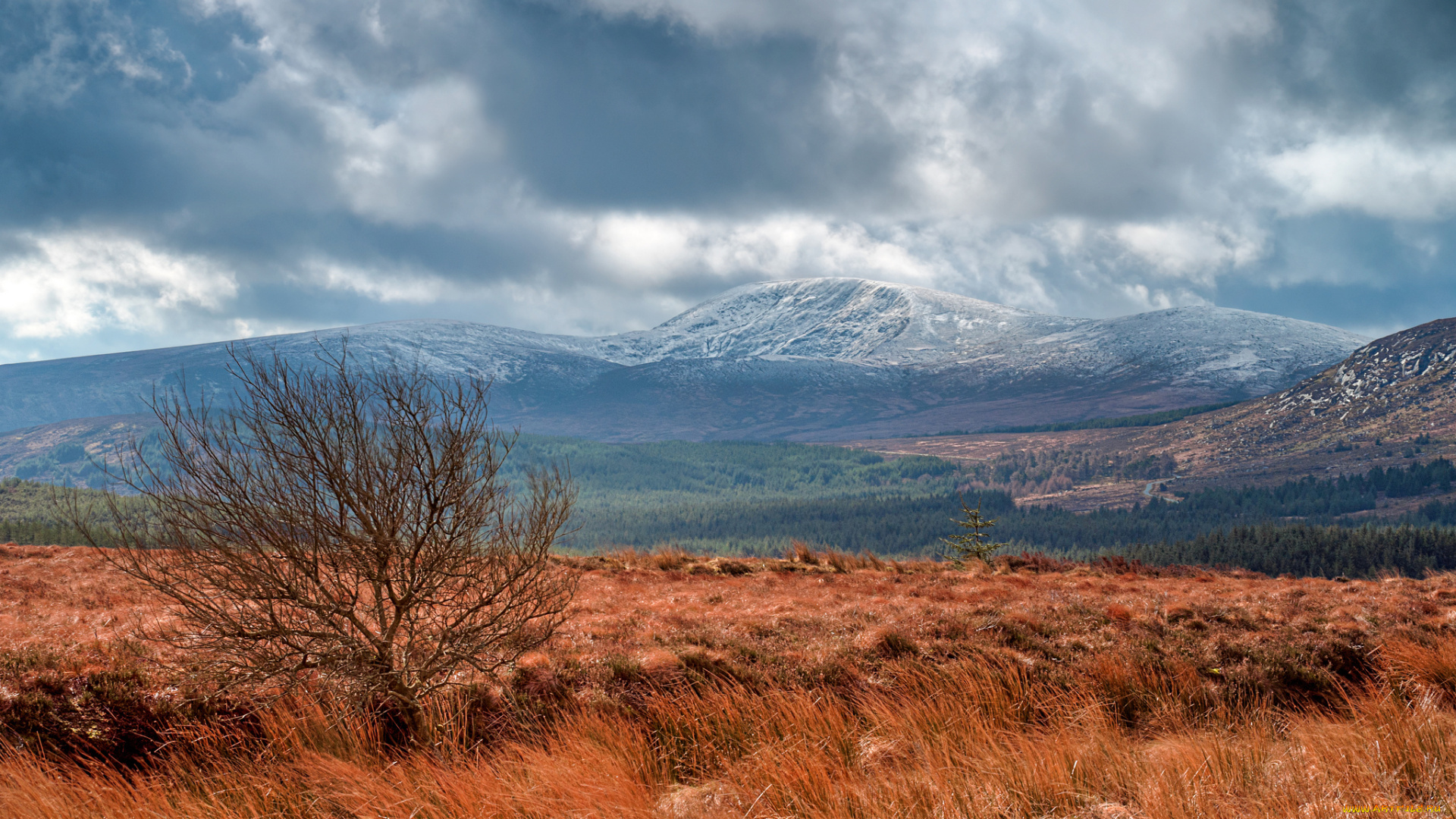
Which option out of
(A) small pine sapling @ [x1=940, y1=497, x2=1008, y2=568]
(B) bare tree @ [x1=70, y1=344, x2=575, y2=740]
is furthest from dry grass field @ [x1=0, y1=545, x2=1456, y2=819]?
(A) small pine sapling @ [x1=940, y1=497, x2=1008, y2=568]

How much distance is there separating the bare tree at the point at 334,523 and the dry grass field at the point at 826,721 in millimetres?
957

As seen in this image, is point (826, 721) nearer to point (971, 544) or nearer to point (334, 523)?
point (334, 523)

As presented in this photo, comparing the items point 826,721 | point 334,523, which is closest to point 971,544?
point 826,721

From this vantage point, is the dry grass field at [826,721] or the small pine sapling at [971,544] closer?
the dry grass field at [826,721]

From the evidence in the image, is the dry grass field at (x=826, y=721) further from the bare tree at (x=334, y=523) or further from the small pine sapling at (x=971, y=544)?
the small pine sapling at (x=971, y=544)

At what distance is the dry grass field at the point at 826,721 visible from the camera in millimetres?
6141

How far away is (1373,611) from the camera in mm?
13961

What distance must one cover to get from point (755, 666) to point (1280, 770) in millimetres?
6453

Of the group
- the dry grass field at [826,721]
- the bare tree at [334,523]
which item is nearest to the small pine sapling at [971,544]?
the dry grass field at [826,721]

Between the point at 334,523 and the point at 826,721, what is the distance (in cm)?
586

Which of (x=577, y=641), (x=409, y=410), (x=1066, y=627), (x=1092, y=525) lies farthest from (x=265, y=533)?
(x=1092, y=525)

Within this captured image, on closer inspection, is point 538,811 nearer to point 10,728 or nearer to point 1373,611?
point 10,728

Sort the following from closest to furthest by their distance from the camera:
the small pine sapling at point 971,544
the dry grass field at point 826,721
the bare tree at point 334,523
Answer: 1. the dry grass field at point 826,721
2. the bare tree at point 334,523
3. the small pine sapling at point 971,544

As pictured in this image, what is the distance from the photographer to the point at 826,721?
8.41 m
